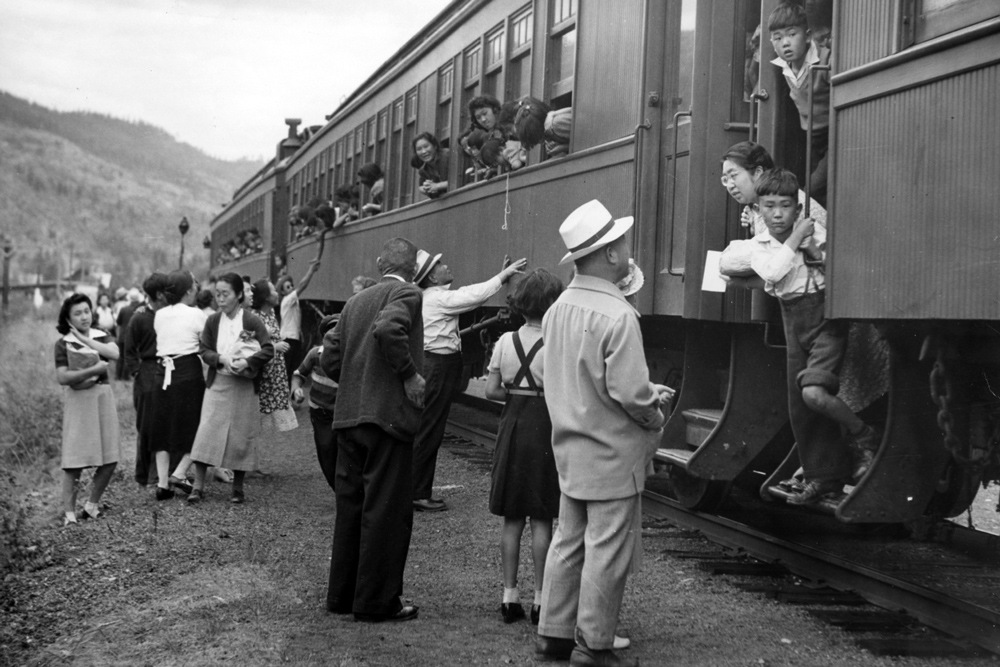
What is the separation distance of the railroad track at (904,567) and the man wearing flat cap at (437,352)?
1.63 metres

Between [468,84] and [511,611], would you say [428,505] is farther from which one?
[468,84]

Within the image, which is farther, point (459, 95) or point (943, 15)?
point (459, 95)

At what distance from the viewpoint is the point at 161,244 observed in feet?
300

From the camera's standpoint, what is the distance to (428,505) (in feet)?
26.1

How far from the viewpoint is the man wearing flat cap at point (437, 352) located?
25.5ft

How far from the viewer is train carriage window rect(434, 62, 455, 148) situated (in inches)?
426

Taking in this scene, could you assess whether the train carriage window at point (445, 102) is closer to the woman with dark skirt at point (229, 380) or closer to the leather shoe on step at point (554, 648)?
the woman with dark skirt at point (229, 380)

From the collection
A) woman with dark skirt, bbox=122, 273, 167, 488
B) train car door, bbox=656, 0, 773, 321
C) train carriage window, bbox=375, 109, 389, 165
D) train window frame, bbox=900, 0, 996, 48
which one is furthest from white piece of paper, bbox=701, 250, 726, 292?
train carriage window, bbox=375, 109, 389, 165

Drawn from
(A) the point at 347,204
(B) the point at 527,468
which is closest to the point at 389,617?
(B) the point at 527,468

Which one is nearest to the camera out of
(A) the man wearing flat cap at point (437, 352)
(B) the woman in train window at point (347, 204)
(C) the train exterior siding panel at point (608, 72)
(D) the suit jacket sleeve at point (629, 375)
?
(D) the suit jacket sleeve at point (629, 375)

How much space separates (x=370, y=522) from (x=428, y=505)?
2.73 meters

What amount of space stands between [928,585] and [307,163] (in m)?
16.5

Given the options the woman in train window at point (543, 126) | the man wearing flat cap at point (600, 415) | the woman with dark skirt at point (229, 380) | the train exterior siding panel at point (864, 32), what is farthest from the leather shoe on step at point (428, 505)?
the train exterior siding panel at point (864, 32)

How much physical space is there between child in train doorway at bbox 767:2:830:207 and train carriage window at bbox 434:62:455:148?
5.56 meters
